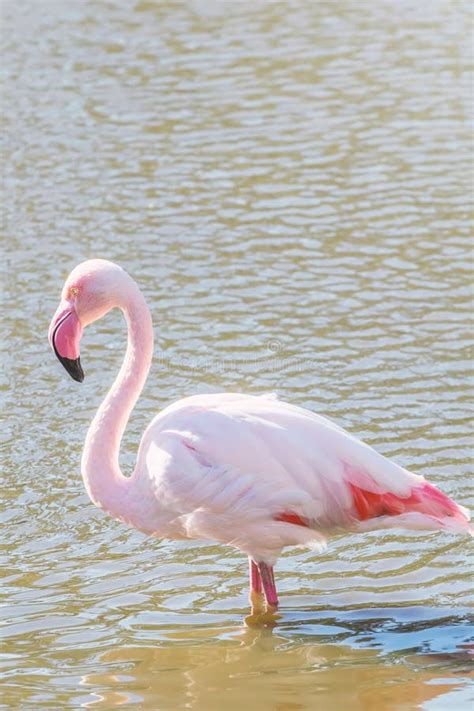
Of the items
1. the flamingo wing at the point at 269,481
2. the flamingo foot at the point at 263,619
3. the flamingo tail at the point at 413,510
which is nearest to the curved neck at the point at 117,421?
the flamingo wing at the point at 269,481

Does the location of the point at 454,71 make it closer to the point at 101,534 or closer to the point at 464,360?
the point at 464,360

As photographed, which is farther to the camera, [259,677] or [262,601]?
[262,601]

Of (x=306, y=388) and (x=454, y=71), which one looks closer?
(x=306, y=388)

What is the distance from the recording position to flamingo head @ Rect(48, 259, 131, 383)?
5.69 metres

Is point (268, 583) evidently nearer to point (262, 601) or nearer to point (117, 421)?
point (262, 601)

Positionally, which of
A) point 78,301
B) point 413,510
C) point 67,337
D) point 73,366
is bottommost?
point 413,510

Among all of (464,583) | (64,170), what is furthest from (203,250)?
(464,583)

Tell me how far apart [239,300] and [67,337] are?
12.2ft

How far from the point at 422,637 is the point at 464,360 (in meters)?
2.97

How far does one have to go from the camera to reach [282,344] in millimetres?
8609

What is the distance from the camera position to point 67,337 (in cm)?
569

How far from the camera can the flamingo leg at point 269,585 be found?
579 cm

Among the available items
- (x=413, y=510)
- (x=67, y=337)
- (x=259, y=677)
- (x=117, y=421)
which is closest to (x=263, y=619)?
(x=259, y=677)

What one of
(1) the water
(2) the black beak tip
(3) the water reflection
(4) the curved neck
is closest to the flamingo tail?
(1) the water
